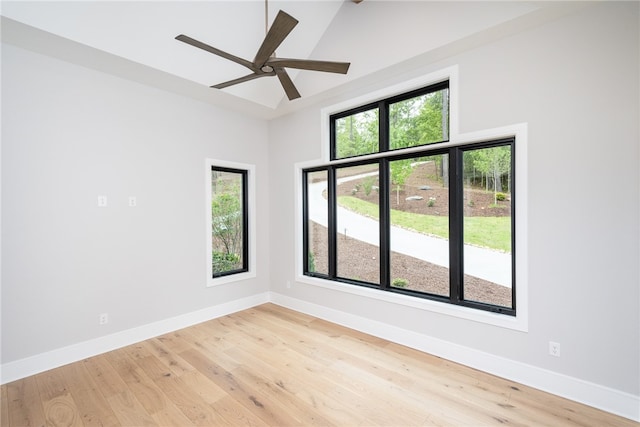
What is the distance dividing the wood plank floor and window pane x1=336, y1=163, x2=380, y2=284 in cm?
94

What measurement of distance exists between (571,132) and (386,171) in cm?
170

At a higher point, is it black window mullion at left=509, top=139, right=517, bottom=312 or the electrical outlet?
black window mullion at left=509, top=139, right=517, bottom=312

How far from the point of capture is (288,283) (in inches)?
178

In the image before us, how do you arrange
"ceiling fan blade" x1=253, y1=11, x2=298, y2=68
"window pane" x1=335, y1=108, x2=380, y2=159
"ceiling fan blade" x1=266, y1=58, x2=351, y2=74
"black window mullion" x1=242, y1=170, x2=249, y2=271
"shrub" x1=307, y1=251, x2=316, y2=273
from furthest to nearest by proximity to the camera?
"black window mullion" x1=242, y1=170, x2=249, y2=271 < "shrub" x1=307, y1=251, x2=316, y2=273 < "window pane" x1=335, y1=108, x2=380, y2=159 < "ceiling fan blade" x1=266, y1=58, x2=351, y2=74 < "ceiling fan blade" x1=253, y1=11, x2=298, y2=68

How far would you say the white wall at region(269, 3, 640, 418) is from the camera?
2.07 metres

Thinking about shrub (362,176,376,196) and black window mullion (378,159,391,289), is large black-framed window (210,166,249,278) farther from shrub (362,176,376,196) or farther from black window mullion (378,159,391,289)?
black window mullion (378,159,391,289)

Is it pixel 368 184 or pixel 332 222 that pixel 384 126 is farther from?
pixel 332 222

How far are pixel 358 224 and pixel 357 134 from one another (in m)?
1.19

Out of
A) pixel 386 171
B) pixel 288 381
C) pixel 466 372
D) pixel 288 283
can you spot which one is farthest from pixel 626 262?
pixel 288 283

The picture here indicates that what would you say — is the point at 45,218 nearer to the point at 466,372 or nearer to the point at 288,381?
the point at 288,381

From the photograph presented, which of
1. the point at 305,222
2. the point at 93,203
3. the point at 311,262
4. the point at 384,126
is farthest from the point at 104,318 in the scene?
the point at 384,126

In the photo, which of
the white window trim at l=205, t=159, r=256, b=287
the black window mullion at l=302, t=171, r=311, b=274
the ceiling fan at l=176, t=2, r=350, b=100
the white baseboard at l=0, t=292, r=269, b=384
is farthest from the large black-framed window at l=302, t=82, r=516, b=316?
the white baseboard at l=0, t=292, r=269, b=384

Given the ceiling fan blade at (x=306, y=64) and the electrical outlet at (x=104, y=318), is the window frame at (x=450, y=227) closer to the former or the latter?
the ceiling fan blade at (x=306, y=64)

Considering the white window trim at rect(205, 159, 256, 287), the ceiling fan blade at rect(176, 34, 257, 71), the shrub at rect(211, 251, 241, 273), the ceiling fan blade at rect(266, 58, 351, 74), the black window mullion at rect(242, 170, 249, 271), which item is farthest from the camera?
the black window mullion at rect(242, 170, 249, 271)
